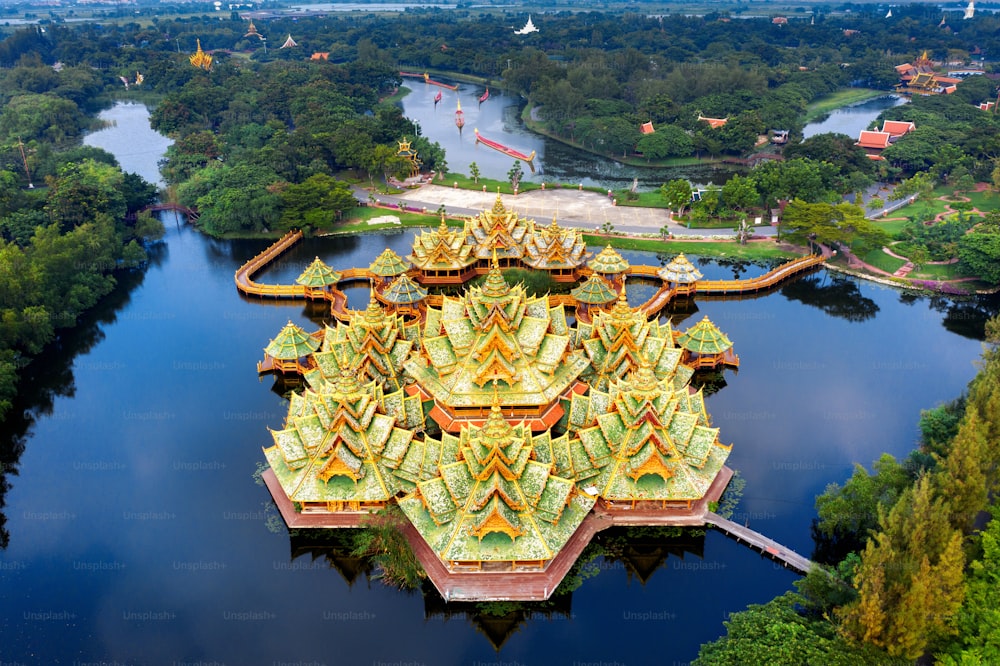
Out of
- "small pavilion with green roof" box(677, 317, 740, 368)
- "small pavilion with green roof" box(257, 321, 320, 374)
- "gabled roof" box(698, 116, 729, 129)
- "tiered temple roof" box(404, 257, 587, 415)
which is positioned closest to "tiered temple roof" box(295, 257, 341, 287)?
"small pavilion with green roof" box(257, 321, 320, 374)

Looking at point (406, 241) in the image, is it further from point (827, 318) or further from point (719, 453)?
point (719, 453)

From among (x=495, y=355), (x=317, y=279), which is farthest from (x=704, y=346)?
(x=317, y=279)

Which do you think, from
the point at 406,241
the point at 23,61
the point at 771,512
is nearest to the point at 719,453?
the point at 771,512

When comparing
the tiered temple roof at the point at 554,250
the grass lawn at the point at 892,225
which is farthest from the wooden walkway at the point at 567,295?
→ the grass lawn at the point at 892,225

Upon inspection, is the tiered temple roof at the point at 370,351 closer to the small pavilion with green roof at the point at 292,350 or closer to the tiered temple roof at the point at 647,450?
the small pavilion with green roof at the point at 292,350

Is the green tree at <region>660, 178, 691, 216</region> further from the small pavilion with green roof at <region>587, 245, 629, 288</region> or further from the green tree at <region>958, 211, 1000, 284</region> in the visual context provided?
the green tree at <region>958, 211, 1000, 284</region>

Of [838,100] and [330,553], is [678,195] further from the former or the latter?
[838,100]

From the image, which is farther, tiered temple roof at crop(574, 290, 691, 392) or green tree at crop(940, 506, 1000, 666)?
tiered temple roof at crop(574, 290, 691, 392)
